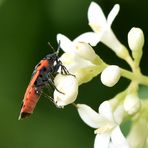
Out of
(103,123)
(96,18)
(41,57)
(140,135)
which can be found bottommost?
(140,135)

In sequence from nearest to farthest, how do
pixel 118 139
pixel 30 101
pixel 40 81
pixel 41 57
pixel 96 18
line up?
pixel 118 139 < pixel 30 101 < pixel 40 81 < pixel 96 18 < pixel 41 57

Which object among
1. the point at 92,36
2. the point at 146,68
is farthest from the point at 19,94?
the point at 92,36

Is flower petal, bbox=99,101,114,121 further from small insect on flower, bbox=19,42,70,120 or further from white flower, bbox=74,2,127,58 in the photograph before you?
white flower, bbox=74,2,127,58

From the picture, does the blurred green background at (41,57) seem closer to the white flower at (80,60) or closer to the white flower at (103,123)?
the white flower at (80,60)

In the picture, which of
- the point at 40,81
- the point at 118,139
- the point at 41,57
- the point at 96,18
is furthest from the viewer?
the point at 41,57

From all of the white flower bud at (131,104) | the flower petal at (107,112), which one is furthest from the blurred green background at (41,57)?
the flower petal at (107,112)

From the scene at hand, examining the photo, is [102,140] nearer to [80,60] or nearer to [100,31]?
[80,60]

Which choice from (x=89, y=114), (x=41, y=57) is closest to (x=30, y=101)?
(x=89, y=114)

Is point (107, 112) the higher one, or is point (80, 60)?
point (80, 60)
